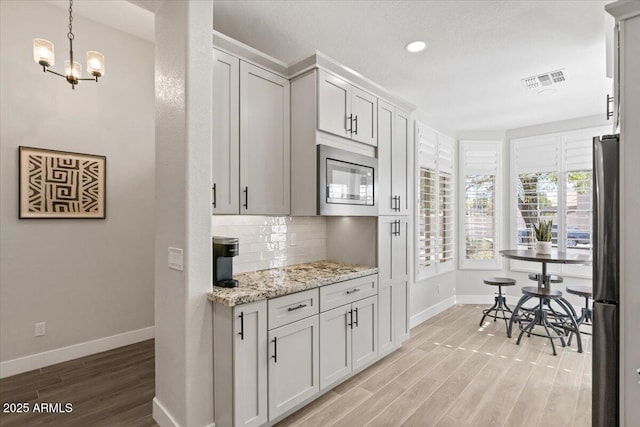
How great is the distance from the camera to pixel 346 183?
2820 millimetres

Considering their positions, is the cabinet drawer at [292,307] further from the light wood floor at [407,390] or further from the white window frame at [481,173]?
the white window frame at [481,173]

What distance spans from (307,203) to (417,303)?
2.72m

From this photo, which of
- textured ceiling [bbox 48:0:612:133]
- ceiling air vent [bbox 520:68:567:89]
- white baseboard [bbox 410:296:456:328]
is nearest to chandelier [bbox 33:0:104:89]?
textured ceiling [bbox 48:0:612:133]

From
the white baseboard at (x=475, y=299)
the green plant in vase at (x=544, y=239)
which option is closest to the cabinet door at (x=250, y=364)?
the green plant in vase at (x=544, y=239)

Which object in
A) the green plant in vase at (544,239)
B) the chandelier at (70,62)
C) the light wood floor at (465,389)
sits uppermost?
the chandelier at (70,62)

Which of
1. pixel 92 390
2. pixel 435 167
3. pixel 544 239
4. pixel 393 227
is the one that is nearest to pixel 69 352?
pixel 92 390

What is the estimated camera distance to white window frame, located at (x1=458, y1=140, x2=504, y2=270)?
540 cm

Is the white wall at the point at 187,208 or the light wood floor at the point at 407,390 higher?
the white wall at the point at 187,208

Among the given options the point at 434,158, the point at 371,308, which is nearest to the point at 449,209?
the point at 434,158

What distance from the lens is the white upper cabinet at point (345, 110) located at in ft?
8.64

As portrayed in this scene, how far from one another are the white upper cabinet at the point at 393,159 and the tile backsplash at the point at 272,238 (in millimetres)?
725

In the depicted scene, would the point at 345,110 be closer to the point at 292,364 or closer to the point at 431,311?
the point at 292,364

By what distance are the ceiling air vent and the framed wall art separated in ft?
14.9

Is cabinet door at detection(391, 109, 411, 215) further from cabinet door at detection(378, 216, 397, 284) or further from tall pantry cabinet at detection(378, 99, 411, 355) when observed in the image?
cabinet door at detection(378, 216, 397, 284)
